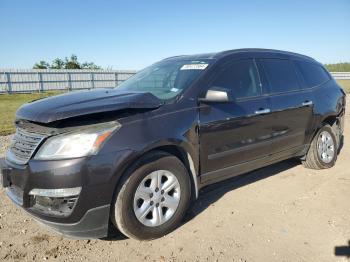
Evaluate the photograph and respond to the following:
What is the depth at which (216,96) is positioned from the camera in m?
3.51

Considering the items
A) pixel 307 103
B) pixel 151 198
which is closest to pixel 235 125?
pixel 151 198

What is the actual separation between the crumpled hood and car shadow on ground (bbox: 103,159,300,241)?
1.30 metres

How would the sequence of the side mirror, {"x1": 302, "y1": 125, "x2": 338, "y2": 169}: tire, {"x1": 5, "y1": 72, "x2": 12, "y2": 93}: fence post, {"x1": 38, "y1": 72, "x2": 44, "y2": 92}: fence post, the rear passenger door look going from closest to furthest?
the side mirror, the rear passenger door, {"x1": 302, "y1": 125, "x2": 338, "y2": 169}: tire, {"x1": 5, "y1": 72, "x2": 12, "y2": 93}: fence post, {"x1": 38, "y1": 72, "x2": 44, "y2": 92}: fence post

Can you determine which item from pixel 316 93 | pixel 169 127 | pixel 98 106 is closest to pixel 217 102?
pixel 169 127

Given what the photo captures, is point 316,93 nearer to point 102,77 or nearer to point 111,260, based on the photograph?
point 111,260

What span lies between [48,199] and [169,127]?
124 centimetres

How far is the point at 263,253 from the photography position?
3016 millimetres

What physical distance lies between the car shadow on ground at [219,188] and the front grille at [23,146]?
1109 millimetres

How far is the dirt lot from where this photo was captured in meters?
3.02

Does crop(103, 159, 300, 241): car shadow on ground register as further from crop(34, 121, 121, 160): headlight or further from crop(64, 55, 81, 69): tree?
crop(64, 55, 81, 69): tree

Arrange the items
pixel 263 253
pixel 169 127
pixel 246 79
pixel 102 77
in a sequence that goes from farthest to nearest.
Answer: pixel 102 77 → pixel 246 79 → pixel 169 127 → pixel 263 253

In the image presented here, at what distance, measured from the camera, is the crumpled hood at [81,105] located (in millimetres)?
2854

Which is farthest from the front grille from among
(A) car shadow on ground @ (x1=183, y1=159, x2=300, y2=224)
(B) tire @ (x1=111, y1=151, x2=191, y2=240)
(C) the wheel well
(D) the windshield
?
(A) car shadow on ground @ (x1=183, y1=159, x2=300, y2=224)

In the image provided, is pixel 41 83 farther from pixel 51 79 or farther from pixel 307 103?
pixel 307 103
